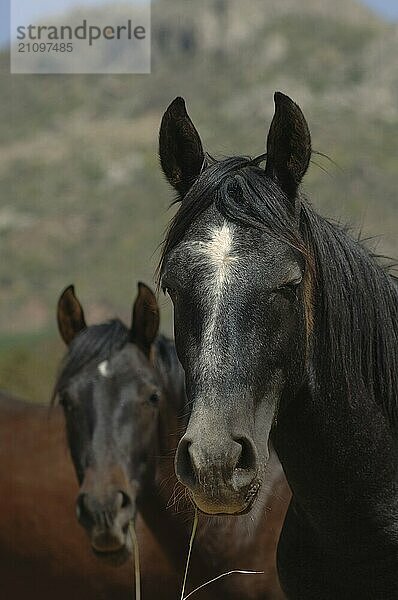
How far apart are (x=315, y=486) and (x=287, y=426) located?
0.70 feet

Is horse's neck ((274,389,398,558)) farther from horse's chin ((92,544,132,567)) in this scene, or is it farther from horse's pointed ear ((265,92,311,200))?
horse's chin ((92,544,132,567))

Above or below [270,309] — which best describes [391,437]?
below

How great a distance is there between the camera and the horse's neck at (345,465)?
2.79m

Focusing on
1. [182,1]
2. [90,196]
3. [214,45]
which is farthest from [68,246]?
[182,1]

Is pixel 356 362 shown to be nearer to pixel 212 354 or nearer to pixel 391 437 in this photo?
pixel 391 437

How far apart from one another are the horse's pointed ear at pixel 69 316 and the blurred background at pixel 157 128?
19.8 metres

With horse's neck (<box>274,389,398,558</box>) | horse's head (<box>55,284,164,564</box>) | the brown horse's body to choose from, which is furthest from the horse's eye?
horse's neck (<box>274,389,398,558</box>)

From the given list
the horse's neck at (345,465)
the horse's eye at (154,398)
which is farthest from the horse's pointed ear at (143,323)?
the horse's neck at (345,465)

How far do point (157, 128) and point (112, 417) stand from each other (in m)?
60.0

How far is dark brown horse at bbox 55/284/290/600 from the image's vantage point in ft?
14.3

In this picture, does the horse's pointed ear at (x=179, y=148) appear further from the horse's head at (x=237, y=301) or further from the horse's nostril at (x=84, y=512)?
the horse's nostril at (x=84, y=512)

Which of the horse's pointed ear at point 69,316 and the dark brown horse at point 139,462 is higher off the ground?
the horse's pointed ear at point 69,316

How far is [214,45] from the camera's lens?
7138 cm

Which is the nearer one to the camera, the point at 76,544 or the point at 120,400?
the point at 120,400
